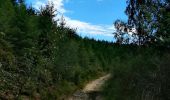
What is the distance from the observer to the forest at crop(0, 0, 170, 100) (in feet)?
66.4

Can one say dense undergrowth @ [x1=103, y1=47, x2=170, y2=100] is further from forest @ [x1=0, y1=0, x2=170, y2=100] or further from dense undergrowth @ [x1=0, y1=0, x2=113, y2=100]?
dense undergrowth @ [x1=0, y1=0, x2=113, y2=100]

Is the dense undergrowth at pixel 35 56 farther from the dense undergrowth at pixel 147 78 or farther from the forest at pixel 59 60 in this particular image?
the dense undergrowth at pixel 147 78

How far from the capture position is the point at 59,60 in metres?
34.4

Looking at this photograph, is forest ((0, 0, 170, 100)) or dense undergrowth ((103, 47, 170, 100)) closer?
dense undergrowth ((103, 47, 170, 100))

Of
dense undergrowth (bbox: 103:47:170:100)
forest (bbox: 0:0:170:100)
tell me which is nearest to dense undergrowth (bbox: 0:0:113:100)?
forest (bbox: 0:0:170:100)

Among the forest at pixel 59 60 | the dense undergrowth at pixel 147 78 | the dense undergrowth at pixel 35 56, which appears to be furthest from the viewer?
the dense undergrowth at pixel 35 56

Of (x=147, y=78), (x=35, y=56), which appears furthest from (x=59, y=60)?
(x=147, y=78)

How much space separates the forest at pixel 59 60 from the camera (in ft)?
66.4

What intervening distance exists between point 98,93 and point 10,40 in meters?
8.11

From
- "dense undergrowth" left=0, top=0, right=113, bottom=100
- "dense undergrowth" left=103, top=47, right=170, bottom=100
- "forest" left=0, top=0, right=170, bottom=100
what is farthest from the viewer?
"dense undergrowth" left=0, top=0, right=113, bottom=100

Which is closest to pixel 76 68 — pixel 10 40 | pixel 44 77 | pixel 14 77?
pixel 44 77

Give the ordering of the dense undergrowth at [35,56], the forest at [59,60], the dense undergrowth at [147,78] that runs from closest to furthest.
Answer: the dense undergrowth at [147,78]
the forest at [59,60]
the dense undergrowth at [35,56]

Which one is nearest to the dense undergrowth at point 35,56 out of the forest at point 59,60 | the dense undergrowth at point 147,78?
the forest at point 59,60

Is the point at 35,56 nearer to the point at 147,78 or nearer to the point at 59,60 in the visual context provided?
the point at 59,60
